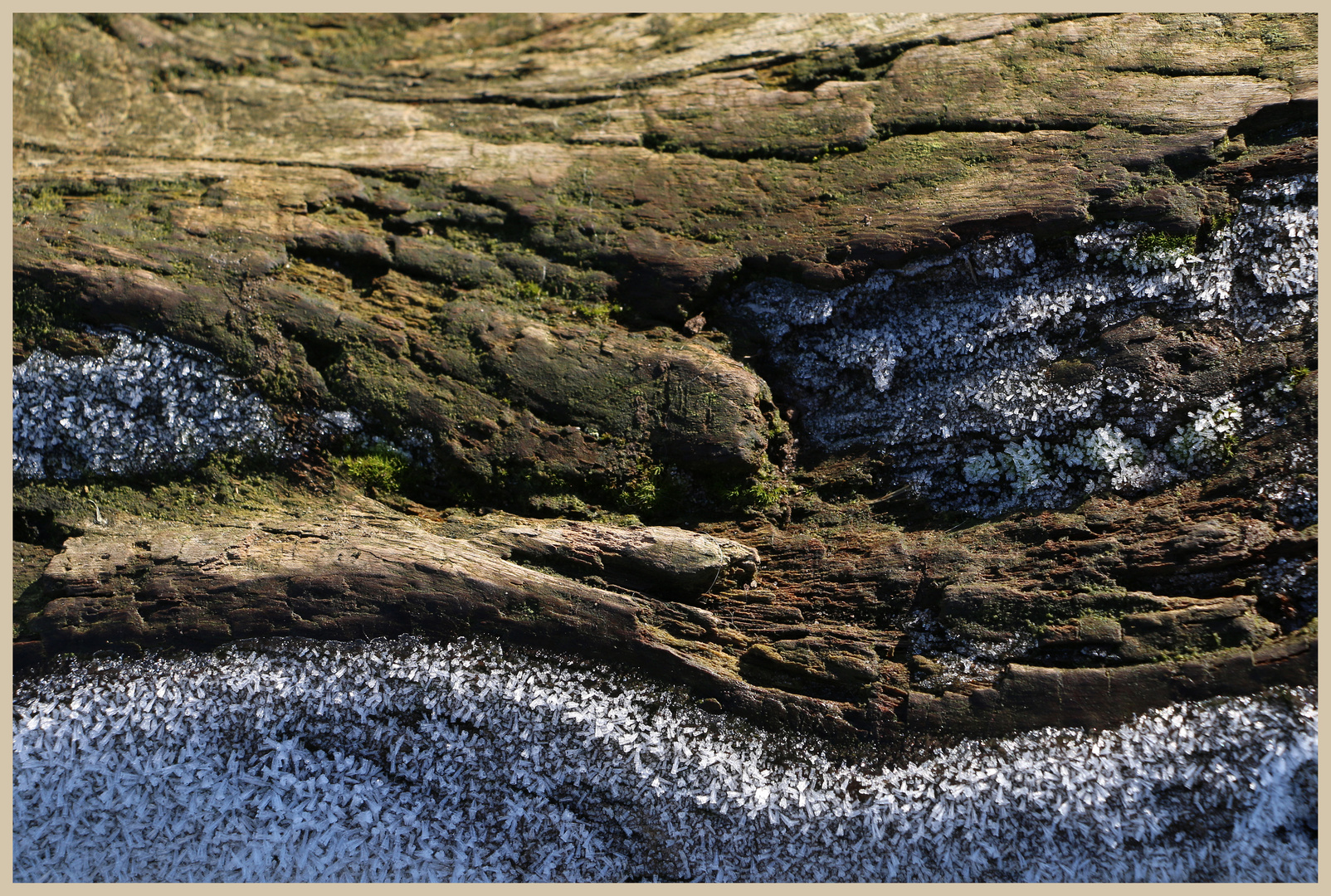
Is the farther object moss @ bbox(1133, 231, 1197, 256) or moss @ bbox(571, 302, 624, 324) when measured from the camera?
moss @ bbox(571, 302, 624, 324)

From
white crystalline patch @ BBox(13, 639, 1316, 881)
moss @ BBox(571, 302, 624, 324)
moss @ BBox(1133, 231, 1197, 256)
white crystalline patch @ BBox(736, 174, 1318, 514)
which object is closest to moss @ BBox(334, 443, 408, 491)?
white crystalline patch @ BBox(13, 639, 1316, 881)

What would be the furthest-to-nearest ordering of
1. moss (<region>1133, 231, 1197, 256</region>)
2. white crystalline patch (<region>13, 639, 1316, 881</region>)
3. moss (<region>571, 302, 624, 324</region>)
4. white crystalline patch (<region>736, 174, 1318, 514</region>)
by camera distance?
moss (<region>571, 302, 624, 324</region>) < moss (<region>1133, 231, 1197, 256</region>) < white crystalline patch (<region>736, 174, 1318, 514</region>) < white crystalline patch (<region>13, 639, 1316, 881</region>)

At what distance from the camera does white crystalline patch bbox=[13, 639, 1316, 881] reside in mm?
6148

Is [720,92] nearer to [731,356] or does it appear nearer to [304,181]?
[731,356]

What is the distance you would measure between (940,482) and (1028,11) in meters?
5.67

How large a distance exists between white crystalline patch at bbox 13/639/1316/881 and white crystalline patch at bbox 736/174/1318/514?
9.43ft

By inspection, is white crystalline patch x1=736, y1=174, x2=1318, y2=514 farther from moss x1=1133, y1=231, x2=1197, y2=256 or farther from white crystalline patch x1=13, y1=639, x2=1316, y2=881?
white crystalline patch x1=13, y1=639, x2=1316, y2=881

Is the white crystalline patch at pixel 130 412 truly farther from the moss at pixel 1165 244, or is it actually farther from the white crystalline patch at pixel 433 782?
the moss at pixel 1165 244

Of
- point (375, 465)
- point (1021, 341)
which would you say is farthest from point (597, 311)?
point (1021, 341)

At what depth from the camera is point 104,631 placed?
658 centimetres

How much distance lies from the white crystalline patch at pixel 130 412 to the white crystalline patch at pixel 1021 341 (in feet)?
18.4

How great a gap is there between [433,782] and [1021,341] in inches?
287

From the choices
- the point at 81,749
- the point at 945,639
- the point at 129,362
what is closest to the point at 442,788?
the point at 81,749

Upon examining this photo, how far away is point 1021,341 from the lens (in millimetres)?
6875
